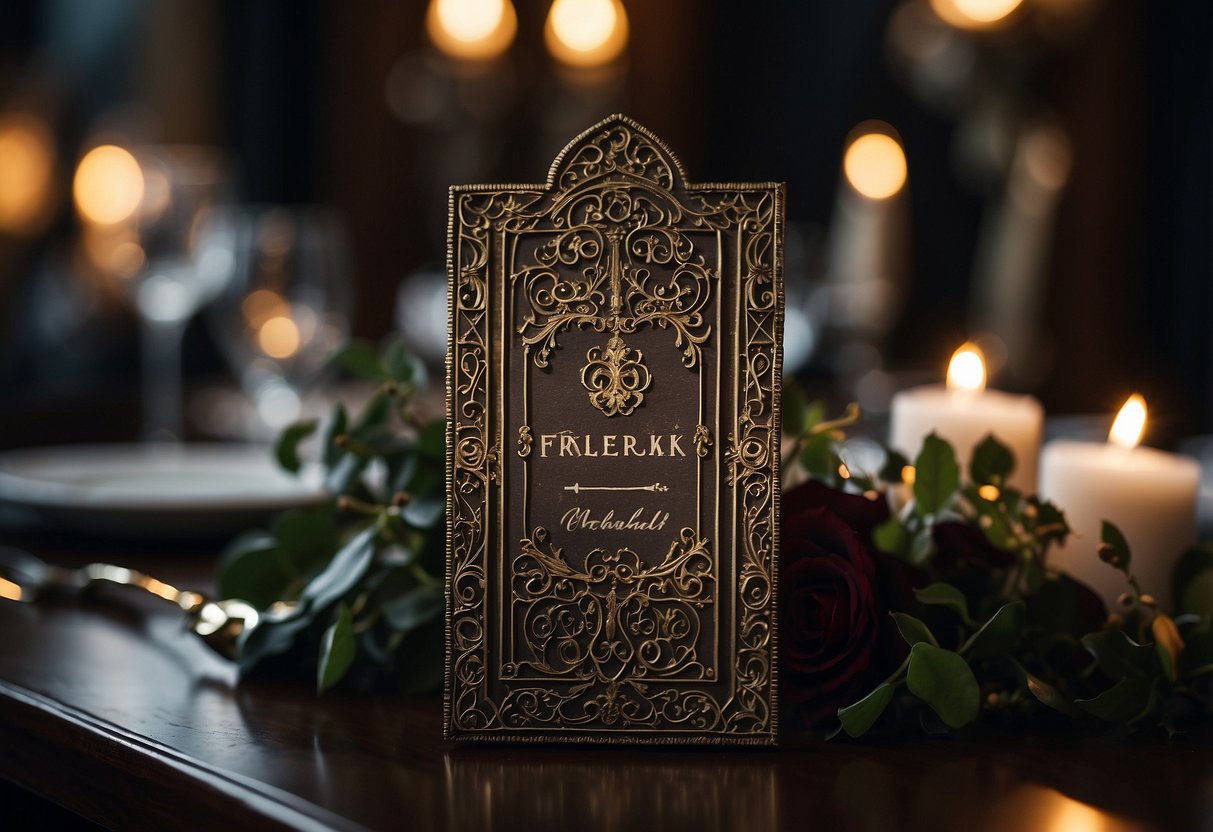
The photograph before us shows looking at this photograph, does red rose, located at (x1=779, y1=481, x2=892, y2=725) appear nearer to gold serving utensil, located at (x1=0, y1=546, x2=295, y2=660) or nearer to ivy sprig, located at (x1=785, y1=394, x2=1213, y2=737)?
ivy sprig, located at (x1=785, y1=394, x2=1213, y2=737)

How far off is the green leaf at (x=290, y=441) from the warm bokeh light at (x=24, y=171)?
10.2ft

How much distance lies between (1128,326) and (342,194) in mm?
2501

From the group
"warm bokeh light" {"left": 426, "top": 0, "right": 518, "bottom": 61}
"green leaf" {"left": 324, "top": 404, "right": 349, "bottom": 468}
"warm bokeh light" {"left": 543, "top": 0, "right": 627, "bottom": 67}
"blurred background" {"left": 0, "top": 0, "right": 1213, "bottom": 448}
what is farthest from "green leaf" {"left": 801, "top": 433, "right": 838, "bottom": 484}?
"warm bokeh light" {"left": 543, "top": 0, "right": 627, "bottom": 67}

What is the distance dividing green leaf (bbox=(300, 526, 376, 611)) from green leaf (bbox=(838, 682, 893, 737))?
205mm

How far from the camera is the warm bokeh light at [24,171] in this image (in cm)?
344

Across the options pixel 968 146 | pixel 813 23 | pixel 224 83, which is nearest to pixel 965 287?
pixel 968 146

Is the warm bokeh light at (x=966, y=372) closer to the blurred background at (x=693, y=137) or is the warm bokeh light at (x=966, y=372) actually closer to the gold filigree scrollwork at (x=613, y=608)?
the gold filigree scrollwork at (x=613, y=608)

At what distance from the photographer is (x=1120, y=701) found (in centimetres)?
48

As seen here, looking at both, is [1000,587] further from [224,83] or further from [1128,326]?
[1128,326]

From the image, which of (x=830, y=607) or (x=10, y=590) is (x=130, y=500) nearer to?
(x=10, y=590)

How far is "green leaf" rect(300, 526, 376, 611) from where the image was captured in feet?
1.80

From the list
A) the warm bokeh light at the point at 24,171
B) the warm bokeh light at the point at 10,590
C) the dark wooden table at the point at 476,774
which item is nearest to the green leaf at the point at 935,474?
the dark wooden table at the point at 476,774

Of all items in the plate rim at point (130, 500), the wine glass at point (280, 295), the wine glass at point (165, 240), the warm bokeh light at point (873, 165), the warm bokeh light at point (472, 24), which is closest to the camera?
the plate rim at point (130, 500)

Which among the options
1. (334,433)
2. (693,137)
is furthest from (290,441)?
(693,137)
